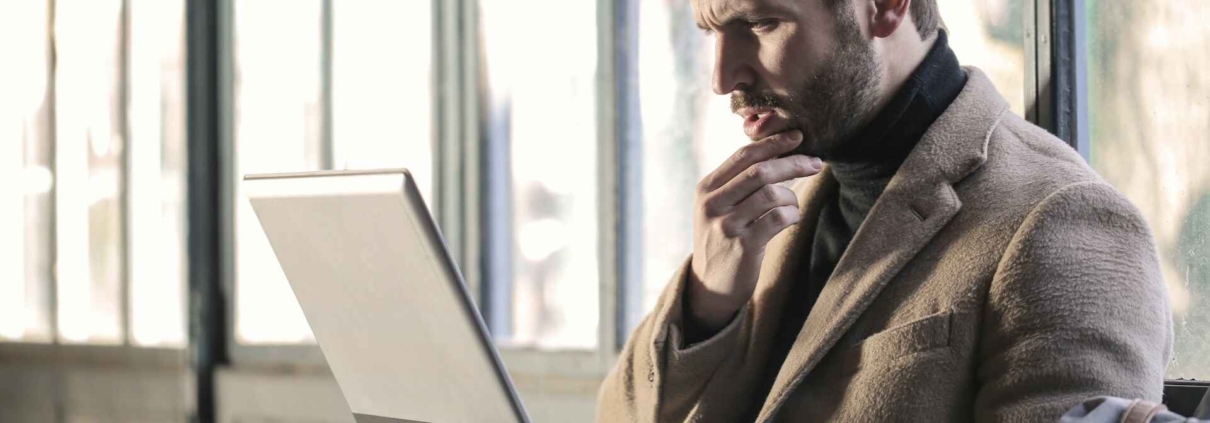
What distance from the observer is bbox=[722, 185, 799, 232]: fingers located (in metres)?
1.62

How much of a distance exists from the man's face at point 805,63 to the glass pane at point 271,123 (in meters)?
2.72

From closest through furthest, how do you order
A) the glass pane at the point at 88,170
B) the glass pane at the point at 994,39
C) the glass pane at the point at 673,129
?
the glass pane at the point at 994,39 → the glass pane at the point at 673,129 → the glass pane at the point at 88,170

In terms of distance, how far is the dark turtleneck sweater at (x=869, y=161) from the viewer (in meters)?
1.62

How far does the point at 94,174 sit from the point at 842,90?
425 centimetres

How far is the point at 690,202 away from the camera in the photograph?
3137 mm

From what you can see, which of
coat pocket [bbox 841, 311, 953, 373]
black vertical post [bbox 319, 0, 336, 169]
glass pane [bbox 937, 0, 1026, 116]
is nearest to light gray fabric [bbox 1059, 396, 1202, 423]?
coat pocket [bbox 841, 311, 953, 373]

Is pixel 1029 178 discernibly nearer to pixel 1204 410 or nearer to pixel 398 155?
pixel 1204 410

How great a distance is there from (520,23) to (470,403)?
225 cm

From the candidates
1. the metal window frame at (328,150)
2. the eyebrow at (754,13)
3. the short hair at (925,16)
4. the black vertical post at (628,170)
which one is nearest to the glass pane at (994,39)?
the short hair at (925,16)

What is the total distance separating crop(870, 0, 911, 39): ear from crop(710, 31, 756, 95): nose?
16 centimetres

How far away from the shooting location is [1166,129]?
81.2 inches

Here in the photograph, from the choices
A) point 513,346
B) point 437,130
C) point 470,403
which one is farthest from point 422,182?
point 470,403

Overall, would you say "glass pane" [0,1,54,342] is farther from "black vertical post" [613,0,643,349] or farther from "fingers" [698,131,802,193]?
"fingers" [698,131,802,193]

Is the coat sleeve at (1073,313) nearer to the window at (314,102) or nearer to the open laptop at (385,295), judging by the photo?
the open laptop at (385,295)
